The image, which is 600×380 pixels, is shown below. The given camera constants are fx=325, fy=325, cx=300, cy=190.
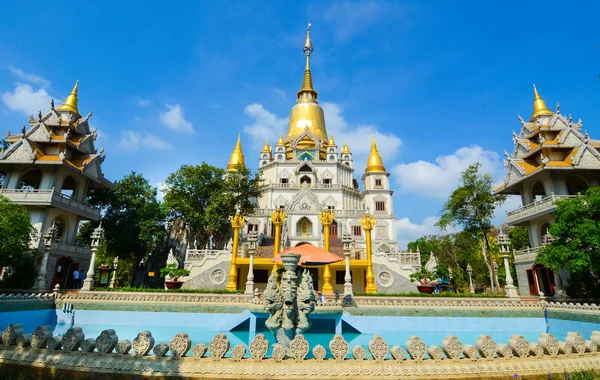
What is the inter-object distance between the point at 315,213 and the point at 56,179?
850 inches

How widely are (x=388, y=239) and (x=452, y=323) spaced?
21.9 metres

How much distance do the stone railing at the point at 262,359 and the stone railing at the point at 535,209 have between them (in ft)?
Result: 61.8

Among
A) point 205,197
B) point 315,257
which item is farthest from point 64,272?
point 315,257

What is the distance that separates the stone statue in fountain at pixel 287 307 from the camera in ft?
28.0

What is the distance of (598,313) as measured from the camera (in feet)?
43.1

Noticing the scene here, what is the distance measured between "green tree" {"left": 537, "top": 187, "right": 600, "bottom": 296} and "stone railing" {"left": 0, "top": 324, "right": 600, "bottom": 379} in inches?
466

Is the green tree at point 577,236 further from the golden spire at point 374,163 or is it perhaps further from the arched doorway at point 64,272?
the arched doorway at point 64,272

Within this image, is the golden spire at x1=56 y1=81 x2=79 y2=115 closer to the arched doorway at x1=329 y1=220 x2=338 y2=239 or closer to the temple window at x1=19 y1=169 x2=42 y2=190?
the temple window at x1=19 y1=169 x2=42 y2=190

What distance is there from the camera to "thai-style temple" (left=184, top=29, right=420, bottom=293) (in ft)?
82.1

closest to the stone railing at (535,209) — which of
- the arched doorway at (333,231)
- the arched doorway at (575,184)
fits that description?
the arched doorway at (575,184)

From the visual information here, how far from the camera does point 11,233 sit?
16.2 m

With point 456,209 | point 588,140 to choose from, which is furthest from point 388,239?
point 588,140

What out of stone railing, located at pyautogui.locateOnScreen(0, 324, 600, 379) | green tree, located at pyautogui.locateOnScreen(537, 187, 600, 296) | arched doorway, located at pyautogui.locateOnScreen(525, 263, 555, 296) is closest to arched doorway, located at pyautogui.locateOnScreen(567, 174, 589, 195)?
arched doorway, located at pyautogui.locateOnScreen(525, 263, 555, 296)

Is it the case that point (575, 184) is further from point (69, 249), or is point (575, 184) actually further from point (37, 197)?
point (37, 197)
